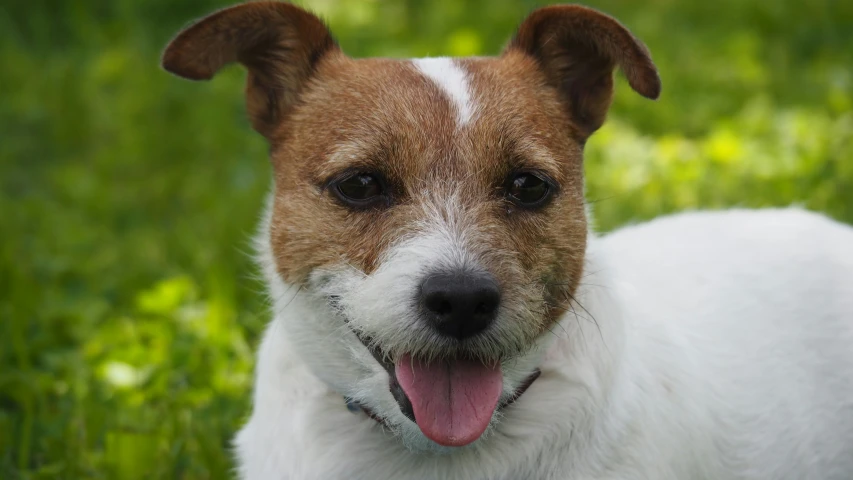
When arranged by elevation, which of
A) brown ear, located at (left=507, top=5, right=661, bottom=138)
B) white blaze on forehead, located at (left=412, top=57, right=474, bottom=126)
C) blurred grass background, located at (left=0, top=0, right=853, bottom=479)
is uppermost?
brown ear, located at (left=507, top=5, right=661, bottom=138)

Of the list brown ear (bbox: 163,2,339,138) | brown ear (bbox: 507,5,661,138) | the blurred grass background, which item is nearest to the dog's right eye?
brown ear (bbox: 163,2,339,138)

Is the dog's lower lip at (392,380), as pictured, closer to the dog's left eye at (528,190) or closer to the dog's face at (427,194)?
the dog's face at (427,194)

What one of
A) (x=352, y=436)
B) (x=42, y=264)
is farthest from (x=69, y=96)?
(x=352, y=436)

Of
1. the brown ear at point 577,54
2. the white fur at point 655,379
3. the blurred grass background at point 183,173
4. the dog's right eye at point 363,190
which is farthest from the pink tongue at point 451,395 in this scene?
the blurred grass background at point 183,173

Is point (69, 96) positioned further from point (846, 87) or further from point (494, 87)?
point (846, 87)

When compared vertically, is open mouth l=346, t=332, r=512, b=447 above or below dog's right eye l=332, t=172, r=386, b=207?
below

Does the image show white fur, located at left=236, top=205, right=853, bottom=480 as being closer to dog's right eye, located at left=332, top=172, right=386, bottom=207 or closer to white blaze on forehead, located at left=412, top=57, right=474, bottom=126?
dog's right eye, located at left=332, top=172, right=386, bottom=207
